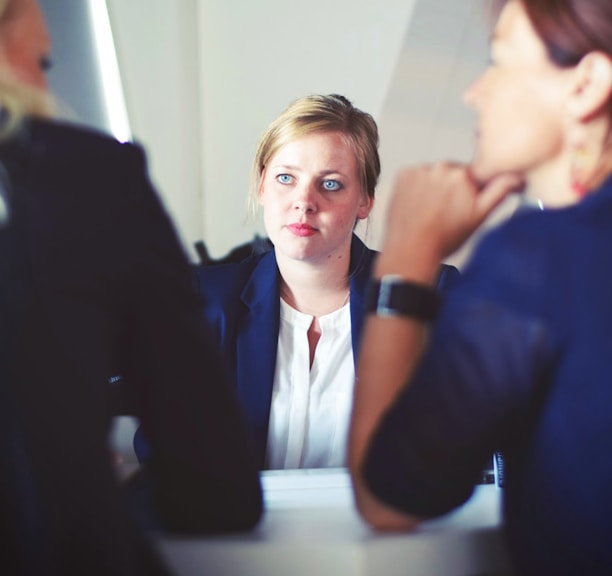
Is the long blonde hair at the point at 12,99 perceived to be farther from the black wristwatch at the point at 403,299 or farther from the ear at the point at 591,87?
the ear at the point at 591,87

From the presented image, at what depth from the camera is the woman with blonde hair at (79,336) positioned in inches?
17.0

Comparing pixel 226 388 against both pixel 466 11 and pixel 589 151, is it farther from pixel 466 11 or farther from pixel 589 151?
pixel 466 11

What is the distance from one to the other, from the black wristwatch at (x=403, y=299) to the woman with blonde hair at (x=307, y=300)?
0.74ft

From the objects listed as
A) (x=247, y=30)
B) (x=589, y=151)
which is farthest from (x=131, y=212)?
(x=247, y=30)

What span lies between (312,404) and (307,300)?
0.13 metres

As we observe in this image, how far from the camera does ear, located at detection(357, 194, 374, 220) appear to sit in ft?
Result: 2.65

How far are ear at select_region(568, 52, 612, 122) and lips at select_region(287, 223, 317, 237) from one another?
12.6 inches

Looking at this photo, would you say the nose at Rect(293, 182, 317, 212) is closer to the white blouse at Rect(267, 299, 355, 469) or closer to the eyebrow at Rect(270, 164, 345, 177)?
the eyebrow at Rect(270, 164, 345, 177)

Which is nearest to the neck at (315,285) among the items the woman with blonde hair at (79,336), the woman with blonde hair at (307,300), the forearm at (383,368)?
the woman with blonde hair at (307,300)

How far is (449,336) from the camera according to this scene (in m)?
0.49

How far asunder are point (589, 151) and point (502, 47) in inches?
4.8

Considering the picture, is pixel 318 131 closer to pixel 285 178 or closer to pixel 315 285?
pixel 285 178

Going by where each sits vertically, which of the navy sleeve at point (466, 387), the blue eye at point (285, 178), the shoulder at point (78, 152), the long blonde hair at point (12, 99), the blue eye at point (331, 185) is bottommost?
the navy sleeve at point (466, 387)

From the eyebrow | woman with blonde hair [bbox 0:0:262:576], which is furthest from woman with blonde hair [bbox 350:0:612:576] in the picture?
the eyebrow
